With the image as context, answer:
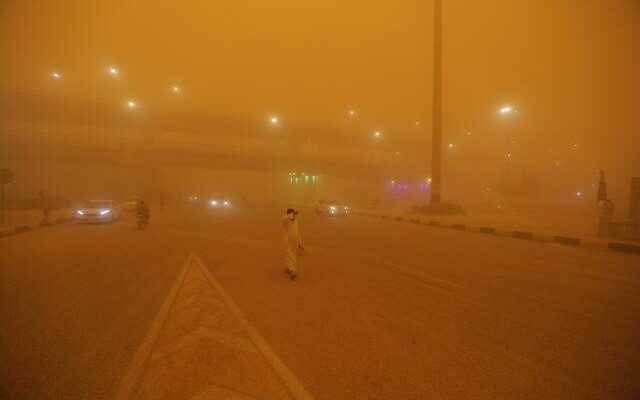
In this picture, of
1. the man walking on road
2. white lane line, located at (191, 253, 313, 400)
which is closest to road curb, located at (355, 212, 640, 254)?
the man walking on road

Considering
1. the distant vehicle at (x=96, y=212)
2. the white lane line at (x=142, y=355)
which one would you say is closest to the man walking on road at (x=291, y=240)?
the white lane line at (x=142, y=355)

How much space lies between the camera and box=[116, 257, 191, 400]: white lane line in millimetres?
2939

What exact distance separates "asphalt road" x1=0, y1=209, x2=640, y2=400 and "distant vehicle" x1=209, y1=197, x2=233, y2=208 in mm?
34094

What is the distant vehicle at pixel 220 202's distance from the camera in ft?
142

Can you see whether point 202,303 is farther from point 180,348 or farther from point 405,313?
point 405,313

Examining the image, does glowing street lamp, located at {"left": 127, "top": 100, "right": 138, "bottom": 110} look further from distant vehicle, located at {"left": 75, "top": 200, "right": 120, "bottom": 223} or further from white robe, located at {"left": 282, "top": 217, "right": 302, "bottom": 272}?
white robe, located at {"left": 282, "top": 217, "right": 302, "bottom": 272}

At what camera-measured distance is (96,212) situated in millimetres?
19484

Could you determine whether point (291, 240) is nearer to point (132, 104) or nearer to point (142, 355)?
point (142, 355)

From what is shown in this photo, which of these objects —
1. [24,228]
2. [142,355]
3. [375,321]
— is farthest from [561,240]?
[24,228]

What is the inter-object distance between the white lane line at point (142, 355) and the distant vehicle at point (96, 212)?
1775 cm

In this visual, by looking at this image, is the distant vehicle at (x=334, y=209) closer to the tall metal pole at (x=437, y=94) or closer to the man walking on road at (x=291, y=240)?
the tall metal pole at (x=437, y=94)

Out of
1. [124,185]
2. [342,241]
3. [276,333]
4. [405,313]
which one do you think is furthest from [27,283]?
[124,185]

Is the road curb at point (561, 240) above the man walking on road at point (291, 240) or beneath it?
beneath

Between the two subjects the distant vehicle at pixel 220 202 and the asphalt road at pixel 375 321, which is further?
the distant vehicle at pixel 220 202
